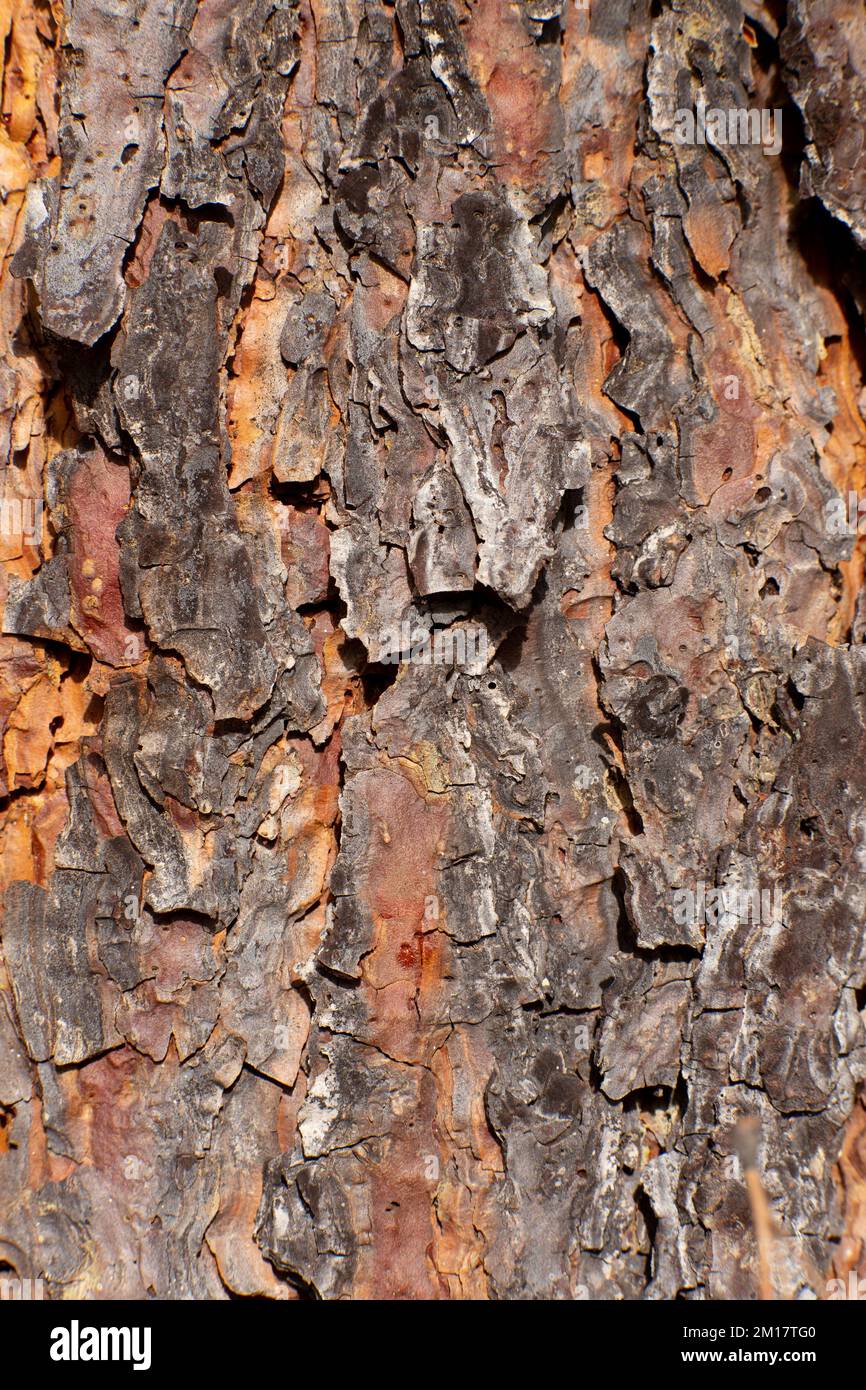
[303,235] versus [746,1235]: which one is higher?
[303,235]

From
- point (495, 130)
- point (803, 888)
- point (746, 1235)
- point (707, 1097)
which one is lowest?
point (746, 1235)

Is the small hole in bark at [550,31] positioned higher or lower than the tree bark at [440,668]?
higher

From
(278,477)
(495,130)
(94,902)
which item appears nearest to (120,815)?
(94,902)

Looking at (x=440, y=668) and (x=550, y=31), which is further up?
(x=550, y=31)

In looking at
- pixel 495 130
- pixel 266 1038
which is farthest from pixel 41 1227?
pixel 495 130

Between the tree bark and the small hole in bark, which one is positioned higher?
the small hole in bark

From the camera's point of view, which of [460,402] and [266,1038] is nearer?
[460,402]

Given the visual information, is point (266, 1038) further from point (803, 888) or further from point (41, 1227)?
point (803, 888)
